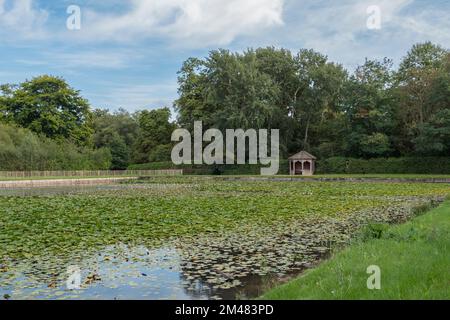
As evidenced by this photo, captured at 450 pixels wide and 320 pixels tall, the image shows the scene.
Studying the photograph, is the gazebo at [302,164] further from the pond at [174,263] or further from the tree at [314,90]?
the pond at [174,263]

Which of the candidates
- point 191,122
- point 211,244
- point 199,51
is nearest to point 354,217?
point 211,244

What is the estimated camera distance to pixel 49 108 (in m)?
58.2

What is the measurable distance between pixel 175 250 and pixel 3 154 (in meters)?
40.4

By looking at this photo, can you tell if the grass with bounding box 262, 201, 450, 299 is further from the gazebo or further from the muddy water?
the gazebo

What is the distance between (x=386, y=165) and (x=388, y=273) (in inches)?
1542

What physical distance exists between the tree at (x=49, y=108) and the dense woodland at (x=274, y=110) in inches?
5.3

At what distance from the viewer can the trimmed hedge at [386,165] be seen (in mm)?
40094

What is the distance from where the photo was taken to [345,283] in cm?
532

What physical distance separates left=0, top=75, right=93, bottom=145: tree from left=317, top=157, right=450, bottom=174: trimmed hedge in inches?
1299

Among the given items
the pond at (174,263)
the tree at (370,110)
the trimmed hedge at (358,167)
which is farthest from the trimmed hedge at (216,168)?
the pond at (174,263)

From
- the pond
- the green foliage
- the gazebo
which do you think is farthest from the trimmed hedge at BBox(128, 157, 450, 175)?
the pond

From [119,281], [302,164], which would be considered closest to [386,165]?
[302,164]

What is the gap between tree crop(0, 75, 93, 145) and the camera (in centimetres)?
5712

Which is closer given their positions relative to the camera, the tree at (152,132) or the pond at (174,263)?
the pond at (174,263)
